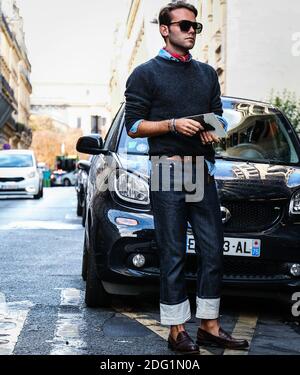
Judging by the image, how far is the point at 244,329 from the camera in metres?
6.05

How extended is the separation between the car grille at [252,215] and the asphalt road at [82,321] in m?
0.61

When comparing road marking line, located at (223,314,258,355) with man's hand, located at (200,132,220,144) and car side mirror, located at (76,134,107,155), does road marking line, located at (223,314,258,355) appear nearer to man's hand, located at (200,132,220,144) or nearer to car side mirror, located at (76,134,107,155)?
man's hand, located at (200,132,220,144)

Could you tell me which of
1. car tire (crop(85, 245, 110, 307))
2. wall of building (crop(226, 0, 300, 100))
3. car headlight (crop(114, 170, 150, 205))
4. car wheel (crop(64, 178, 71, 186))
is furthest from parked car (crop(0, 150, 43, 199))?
car wheel (crop(64, 178, 71, 186))

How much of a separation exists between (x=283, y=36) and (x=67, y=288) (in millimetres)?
25651

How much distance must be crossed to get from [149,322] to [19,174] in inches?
968

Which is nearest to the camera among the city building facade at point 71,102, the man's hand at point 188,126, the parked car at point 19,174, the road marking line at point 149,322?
the man's hand at point 188,126

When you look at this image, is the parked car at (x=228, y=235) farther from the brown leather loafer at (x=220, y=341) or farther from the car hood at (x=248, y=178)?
the brown leather loafer at (x=220, y=341)

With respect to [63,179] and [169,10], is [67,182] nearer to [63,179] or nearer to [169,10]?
[63,179]

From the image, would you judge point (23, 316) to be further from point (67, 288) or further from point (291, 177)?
point (291, 177)

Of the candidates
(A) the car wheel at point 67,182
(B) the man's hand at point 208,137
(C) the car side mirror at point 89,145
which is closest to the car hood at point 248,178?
(C) the car side mirror at point 89,145

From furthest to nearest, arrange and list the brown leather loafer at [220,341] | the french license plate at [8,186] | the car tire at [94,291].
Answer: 1. the french license plate at [8,186]
2. the car tire at [94,291]
3. the brown leather loafer at [220,341]

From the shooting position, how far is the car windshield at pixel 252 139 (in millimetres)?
7121

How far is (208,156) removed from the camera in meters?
5.25

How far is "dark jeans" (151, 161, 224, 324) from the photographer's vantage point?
17.0 ft
